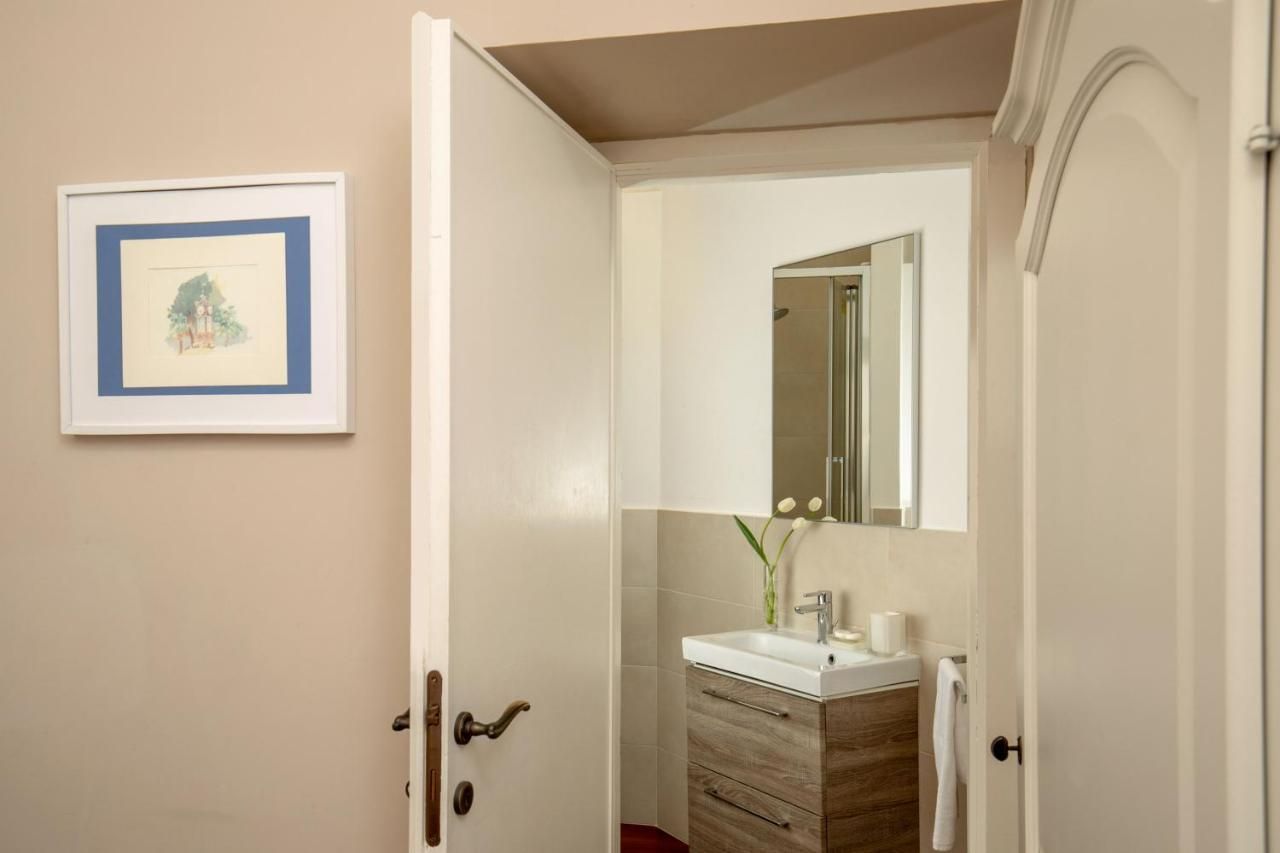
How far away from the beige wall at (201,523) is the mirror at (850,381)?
1.79m

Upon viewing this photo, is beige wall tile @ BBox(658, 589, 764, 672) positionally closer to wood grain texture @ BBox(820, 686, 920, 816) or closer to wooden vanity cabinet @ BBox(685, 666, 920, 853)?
wooden vanity cabinet @ BBox(685, 666, 920, 853)

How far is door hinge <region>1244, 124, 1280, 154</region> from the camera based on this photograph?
50cm

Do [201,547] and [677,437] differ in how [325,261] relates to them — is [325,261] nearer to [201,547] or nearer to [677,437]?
[201,547]

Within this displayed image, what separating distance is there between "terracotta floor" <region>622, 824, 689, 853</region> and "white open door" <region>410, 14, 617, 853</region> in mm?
2026

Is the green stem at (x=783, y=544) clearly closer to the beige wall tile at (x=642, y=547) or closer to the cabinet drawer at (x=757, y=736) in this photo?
the cabinet drawer at (x=757, y=736)

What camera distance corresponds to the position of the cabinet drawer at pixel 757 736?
2811 mm

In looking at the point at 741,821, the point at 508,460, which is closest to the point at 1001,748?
the point at 508,460

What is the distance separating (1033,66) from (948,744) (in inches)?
70.6

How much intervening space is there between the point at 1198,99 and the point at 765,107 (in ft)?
4.22

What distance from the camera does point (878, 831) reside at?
2.86 m

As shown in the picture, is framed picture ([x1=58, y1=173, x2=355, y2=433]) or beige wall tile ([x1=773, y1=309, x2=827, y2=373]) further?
beige wall tile ([x1=773, y1=309, x2=827, y2=373])

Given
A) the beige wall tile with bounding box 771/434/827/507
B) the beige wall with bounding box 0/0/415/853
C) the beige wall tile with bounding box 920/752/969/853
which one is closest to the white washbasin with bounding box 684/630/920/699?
the beige wall tile with bounding box 920/752/969/853

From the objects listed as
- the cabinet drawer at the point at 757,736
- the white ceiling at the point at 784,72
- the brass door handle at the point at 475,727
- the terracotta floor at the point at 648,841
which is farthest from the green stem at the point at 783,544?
the brass door handle at the point at 475,727

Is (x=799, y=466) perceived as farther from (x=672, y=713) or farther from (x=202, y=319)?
(x=202, y=319)
